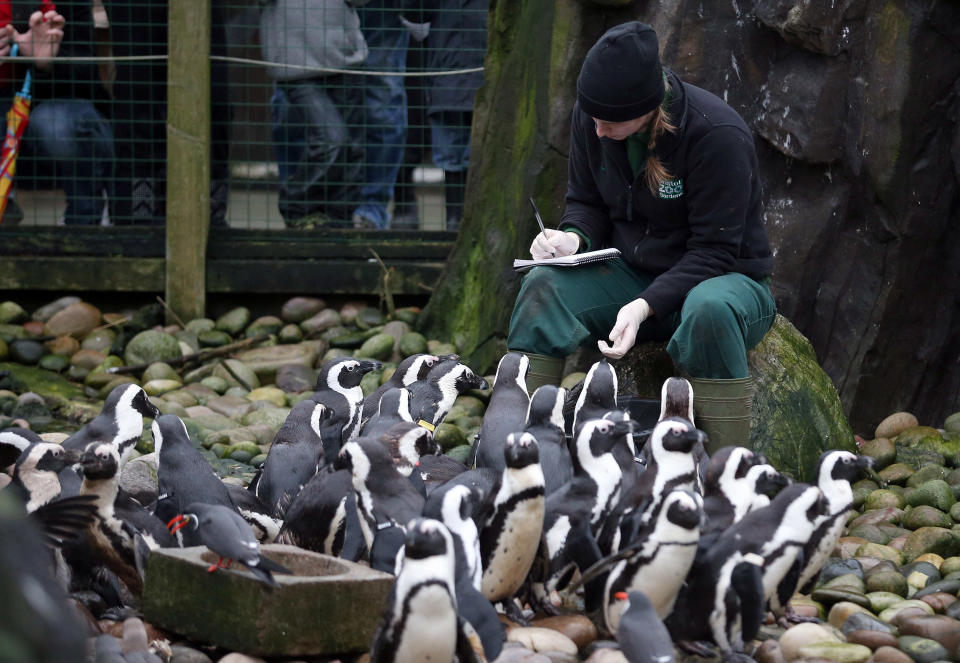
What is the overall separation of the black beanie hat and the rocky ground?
1870mm

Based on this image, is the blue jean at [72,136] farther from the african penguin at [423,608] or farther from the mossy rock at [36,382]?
the african penguin at [423,608]

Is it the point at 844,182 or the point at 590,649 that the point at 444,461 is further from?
the point at 844,182

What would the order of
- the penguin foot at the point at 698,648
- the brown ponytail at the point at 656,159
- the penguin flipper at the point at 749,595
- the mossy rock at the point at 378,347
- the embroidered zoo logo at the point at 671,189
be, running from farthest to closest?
1. the mossy rock at the point at 378,347
2. the embroidered zoo logo at the point at 671,189
3. the brown ponytail at the point at 656,159
4. the penguin foot at the point at 698,648
5. the penguin flipper at the point at 749,595

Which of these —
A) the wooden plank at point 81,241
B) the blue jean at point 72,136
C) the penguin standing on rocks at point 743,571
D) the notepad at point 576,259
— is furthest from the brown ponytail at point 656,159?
the blue jean at point 72,136

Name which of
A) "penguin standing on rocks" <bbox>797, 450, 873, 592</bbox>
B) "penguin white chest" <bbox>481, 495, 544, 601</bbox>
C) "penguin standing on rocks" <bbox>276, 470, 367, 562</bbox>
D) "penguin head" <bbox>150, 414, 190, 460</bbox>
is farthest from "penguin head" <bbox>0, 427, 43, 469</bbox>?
"penguin standing on rocks" <bbox>797, 450, 873, 592</bbox>

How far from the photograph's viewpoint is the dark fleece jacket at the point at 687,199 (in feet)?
17.0

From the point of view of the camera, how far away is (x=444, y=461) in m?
5.13

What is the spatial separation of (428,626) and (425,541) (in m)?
0.22

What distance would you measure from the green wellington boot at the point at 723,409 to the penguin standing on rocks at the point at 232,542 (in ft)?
6.44

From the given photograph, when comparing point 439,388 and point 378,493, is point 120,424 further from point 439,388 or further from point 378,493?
point 378,493

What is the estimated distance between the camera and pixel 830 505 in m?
4.41

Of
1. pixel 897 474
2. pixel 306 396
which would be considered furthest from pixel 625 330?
pixel 306 396

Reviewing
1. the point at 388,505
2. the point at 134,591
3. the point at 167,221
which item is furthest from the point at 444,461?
the point at 167,221

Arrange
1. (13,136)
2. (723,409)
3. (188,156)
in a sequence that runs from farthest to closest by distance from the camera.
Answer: (188,156), (13,136), (723,409)
